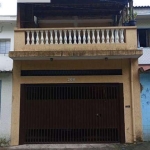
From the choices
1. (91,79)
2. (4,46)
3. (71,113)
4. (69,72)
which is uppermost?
(4,46)

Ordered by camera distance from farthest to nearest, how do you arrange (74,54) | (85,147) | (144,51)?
(144,51), (74,54), (85,147)

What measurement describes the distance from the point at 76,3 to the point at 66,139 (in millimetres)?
5064

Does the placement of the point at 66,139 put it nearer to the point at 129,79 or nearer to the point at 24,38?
the point at 129,79

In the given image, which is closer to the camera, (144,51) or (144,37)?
(144,51)

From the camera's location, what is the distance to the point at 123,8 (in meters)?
10.8

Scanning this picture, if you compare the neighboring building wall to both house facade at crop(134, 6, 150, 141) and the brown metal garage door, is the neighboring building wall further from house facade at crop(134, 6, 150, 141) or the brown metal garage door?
the brown metal garage door

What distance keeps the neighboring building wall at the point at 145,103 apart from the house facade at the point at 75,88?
206 millimetres

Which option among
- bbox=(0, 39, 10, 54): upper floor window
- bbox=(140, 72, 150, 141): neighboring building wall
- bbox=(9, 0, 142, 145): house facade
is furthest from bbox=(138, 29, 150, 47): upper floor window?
bbox=(0, 39, 10, 54): upper floor window

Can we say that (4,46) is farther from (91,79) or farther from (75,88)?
(91,79)

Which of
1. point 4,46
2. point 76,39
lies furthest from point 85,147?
point 4,46

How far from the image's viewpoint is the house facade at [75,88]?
9.44m

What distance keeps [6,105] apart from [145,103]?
15.8 ft

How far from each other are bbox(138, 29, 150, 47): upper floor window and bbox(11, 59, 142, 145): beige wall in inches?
113

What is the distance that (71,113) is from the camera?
9570mm
